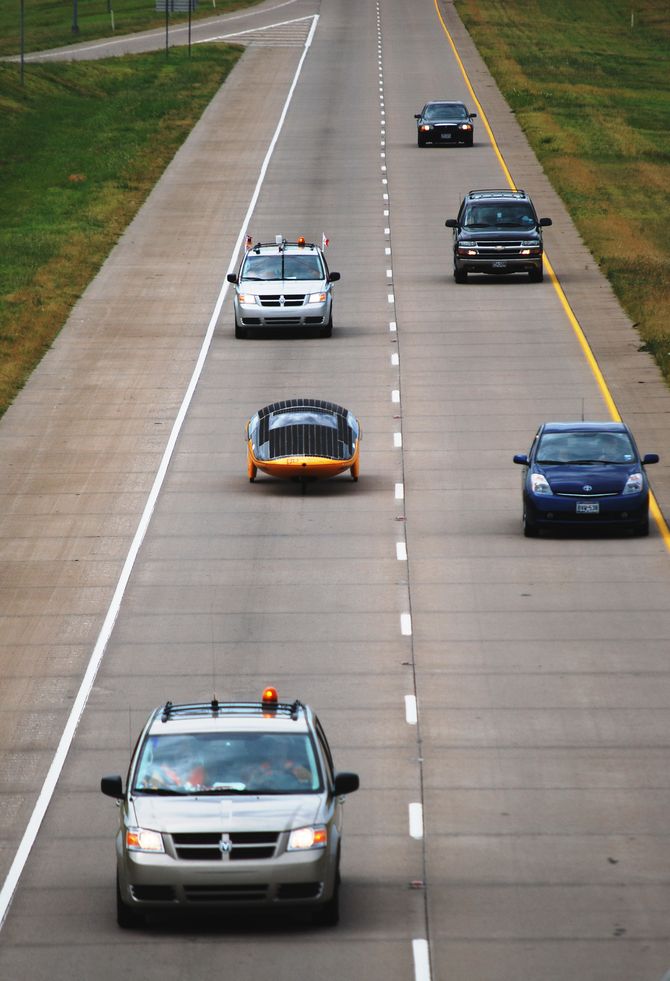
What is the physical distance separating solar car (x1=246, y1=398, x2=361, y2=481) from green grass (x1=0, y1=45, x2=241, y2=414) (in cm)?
889

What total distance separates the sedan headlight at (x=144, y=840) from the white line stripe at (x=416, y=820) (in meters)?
3.60

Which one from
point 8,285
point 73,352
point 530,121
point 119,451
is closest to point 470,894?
point 119,451

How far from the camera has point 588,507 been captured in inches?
1101

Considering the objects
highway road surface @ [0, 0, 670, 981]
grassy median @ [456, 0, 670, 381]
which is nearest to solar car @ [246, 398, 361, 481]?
highway road surface @ [0, 0, 670, 981]

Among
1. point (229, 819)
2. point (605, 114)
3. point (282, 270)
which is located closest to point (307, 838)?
point (229, 819)

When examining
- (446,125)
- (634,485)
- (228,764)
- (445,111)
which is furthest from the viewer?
(445,111)

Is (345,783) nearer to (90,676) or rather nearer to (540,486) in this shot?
(90,676)

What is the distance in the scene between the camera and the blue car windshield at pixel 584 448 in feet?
94.2

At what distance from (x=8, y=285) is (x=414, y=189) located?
1757 cm

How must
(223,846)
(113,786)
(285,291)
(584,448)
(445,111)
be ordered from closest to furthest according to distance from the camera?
(223,846), (113,786), (584,448), (285,291), (445,111)

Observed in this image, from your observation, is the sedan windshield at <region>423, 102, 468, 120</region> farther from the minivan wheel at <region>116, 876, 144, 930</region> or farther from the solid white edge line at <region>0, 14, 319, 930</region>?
the minivan wheel at <region>116, 876, 144, 930</region>

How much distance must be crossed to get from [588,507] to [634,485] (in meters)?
0.72

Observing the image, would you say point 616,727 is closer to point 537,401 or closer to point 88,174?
point 537,401

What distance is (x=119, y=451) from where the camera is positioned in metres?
34.5
